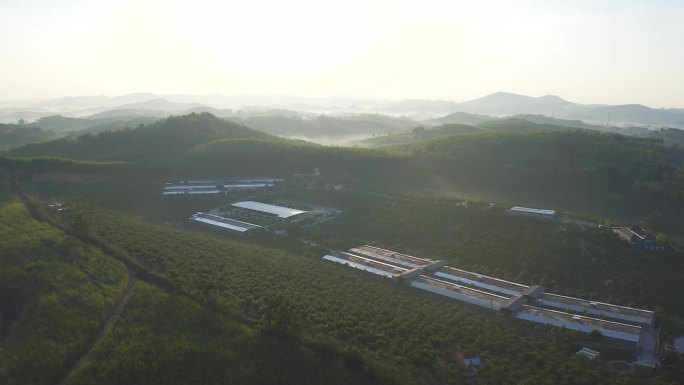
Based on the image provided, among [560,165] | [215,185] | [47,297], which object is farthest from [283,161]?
[47,297]

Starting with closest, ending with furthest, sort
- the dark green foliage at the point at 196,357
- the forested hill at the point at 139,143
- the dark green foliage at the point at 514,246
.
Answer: the dark green foliage at the point at 196,357 → the dark green foliage at the point at 514,246 → the forested hill at the point at 139,143

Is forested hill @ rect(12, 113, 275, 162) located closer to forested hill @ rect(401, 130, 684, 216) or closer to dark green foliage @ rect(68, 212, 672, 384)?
forested hill @ rect(401, 130, 684, 216)

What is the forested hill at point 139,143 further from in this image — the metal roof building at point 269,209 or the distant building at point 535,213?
the distant building at point 535,213

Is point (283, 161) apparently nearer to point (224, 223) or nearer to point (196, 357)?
point (224, 223)

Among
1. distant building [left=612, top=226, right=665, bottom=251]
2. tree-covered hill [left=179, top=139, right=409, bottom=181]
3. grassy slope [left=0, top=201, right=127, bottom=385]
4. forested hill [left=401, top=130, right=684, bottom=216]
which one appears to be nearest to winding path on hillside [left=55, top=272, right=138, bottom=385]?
grassy slope [left=0, top=201, right=127, bottom=385]

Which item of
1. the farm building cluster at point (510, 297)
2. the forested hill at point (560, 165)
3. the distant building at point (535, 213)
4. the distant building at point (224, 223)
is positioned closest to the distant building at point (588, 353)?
the farm building cluster at point (510, 297)

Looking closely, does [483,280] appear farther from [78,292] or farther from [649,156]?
[649,156]

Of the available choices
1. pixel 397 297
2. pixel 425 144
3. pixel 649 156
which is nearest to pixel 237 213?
pixel 397 297
